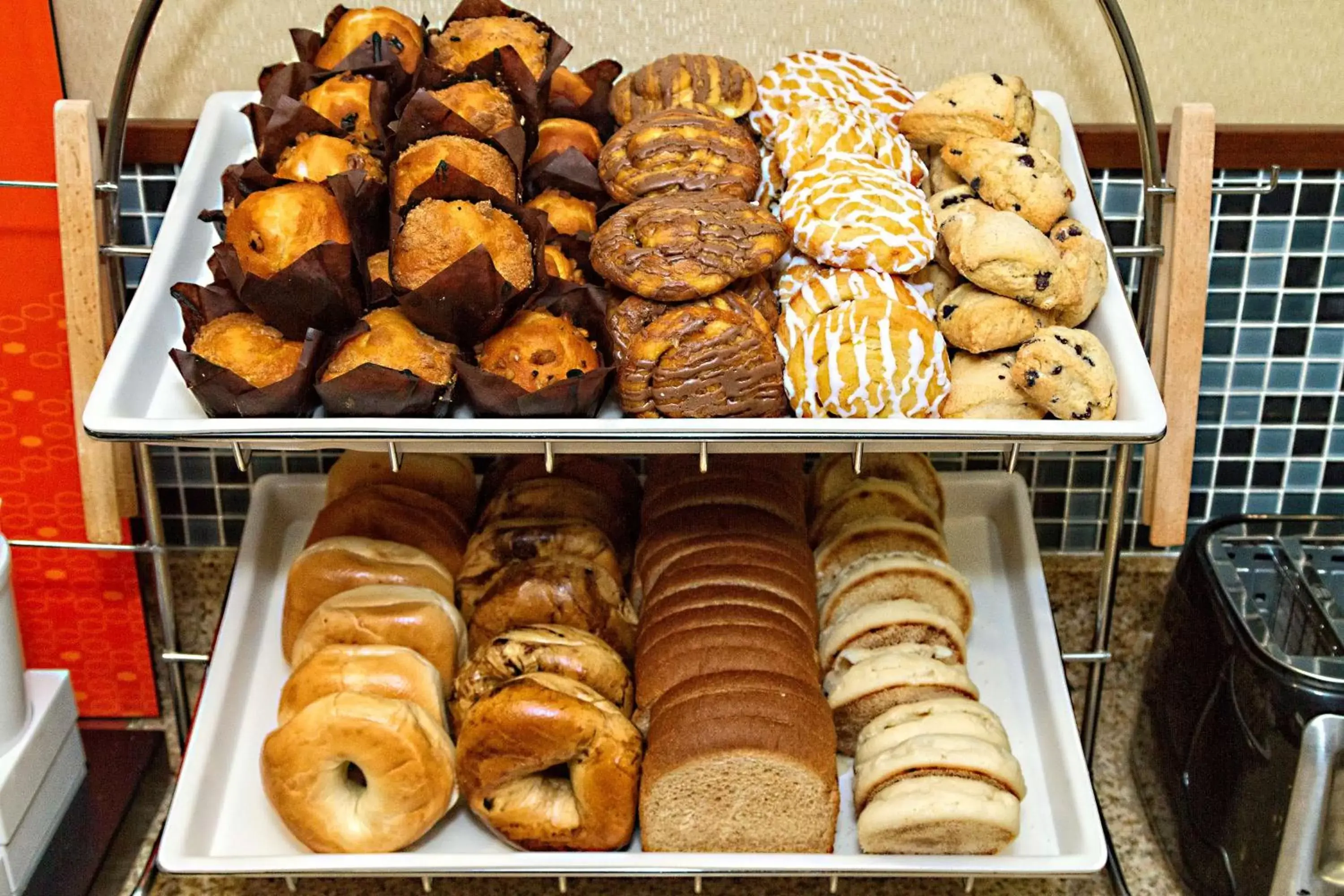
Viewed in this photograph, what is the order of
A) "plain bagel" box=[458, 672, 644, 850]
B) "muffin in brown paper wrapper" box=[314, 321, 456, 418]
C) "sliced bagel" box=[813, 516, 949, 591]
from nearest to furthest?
"muffin in brown paper wrapper" box=[314, 321, 456, 418]
"plain bagel" box=[458, 672, 644, 850]
"sliced bagel" box=[813, 516, 949, 591]

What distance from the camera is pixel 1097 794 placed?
142 centimetres

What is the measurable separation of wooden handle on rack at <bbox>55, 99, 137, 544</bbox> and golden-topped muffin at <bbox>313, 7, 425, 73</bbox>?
20 cm

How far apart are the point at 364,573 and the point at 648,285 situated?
400 mm

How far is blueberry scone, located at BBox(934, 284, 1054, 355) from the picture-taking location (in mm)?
976

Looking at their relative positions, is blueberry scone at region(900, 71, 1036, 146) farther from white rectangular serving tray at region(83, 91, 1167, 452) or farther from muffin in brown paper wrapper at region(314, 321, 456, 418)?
muffin in brown paper wrapper at region(314, 321, 456, 418)

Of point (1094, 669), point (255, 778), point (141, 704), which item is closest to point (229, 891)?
point (255, 778)

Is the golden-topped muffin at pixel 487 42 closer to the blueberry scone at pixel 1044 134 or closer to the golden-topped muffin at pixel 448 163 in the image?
the golden-topped muffin at pixel 448 163

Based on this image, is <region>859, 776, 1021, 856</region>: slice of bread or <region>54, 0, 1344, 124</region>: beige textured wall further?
<region>54, 0, 1344, 124</region>: beige textured wall

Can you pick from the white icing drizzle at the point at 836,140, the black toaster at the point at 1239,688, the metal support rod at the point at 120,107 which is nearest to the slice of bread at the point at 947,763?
the black toaster at the point at 1239,688

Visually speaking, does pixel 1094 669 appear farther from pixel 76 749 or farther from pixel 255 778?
pixel 76 749

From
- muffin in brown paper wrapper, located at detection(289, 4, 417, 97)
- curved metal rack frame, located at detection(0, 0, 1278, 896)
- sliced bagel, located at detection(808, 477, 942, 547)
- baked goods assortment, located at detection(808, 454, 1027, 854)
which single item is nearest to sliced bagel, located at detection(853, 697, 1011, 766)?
baked goods assortment, located at detection(808, 454, 1027, 854)

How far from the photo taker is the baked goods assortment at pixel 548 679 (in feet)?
3.39

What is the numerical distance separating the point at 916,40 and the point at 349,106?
0.54 metres

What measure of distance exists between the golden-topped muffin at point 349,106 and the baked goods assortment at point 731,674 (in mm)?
403
